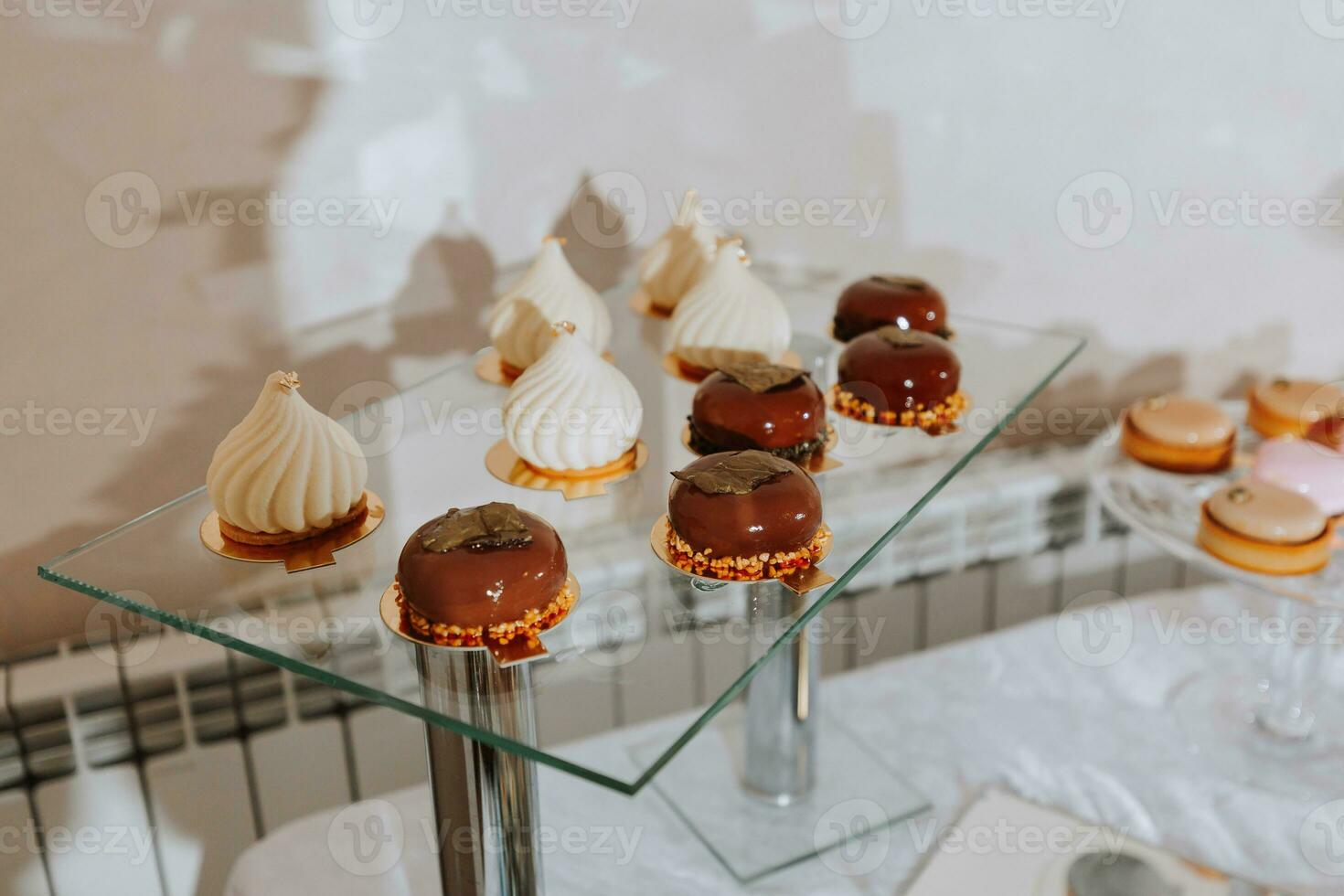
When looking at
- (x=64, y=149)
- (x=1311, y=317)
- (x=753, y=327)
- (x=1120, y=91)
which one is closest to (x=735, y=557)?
(x=753, y=327)

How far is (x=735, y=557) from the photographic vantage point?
0.69 metres

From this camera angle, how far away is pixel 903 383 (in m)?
0.85

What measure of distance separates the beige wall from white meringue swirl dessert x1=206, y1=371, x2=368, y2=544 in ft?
1.19

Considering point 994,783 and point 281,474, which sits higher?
point 281,474

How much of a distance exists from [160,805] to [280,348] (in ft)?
1.52

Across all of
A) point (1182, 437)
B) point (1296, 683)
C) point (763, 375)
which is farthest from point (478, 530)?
point (1296, 683)

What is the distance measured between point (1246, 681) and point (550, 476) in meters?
0.85

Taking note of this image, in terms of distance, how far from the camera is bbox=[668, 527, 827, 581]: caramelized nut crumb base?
69 cm

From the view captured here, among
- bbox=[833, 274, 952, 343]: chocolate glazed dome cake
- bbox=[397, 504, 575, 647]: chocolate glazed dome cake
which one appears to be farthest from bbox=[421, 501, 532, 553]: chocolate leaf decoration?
bbox=[833, 274, 952, 343]: chocolate glazed dome cake

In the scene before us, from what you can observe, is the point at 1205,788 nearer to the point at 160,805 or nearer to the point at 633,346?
the point at 633,346

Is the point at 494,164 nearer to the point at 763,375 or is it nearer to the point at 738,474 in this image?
the point at 763,375

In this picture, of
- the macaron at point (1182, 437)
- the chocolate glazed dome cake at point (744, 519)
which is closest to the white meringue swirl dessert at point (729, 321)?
the chocolate glazed dome cake at point (744, 519)
